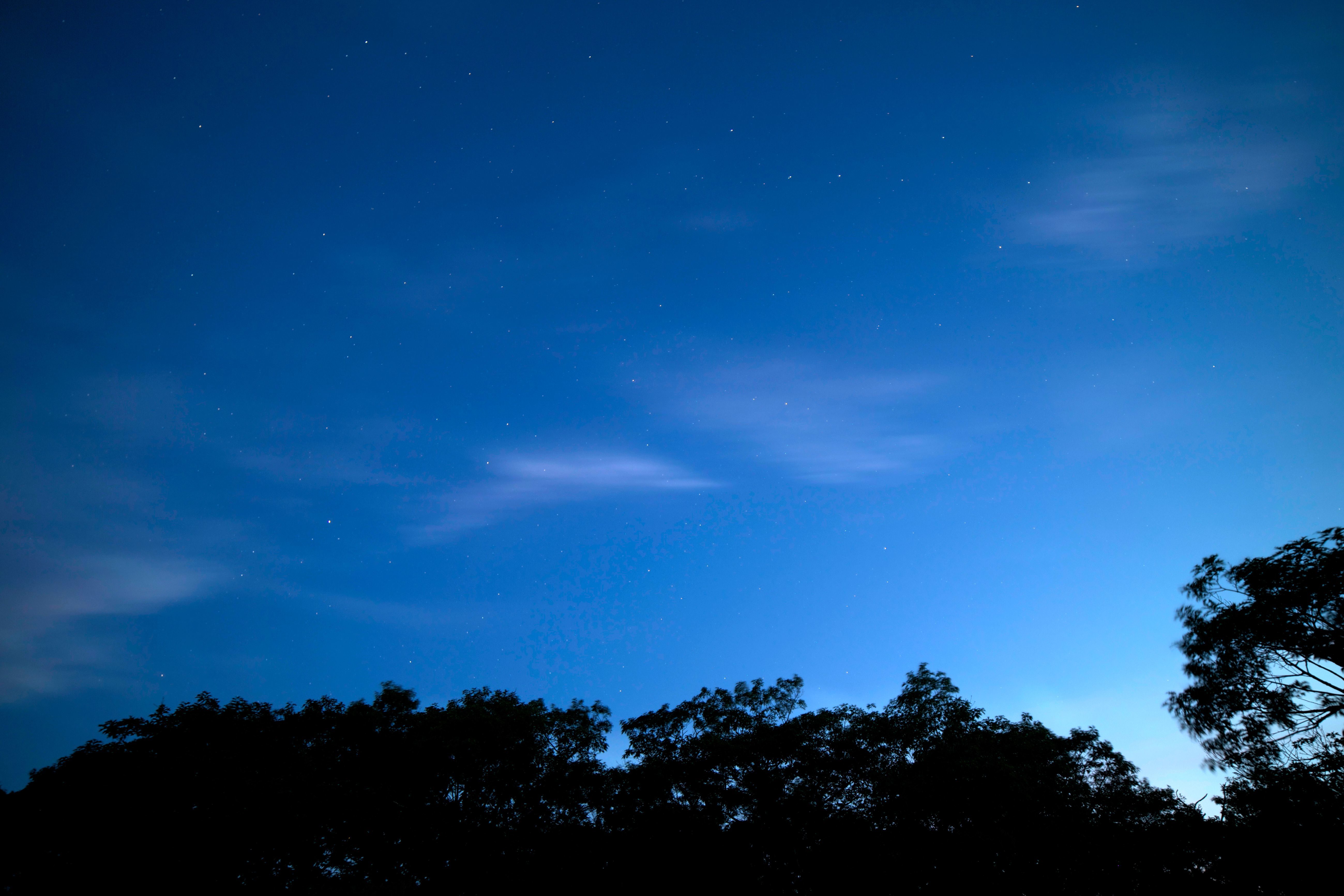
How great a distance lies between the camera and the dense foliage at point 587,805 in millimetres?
16422

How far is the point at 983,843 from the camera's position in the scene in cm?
1744

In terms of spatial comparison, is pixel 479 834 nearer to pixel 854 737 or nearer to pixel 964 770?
pixel 854 737

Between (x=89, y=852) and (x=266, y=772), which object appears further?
(x=266, y=772)

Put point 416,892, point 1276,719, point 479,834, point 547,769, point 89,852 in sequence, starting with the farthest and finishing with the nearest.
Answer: point 547,769, point 479,834, point 416,892, point 89,852, point 1276,719

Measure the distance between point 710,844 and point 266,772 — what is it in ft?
42.2

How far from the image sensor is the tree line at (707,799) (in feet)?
43.2

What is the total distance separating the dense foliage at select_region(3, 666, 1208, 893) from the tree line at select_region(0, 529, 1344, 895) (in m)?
0.06

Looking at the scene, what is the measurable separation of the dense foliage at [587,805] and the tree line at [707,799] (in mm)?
59

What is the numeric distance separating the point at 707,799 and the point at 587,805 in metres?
3.84

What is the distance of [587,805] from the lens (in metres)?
21.3

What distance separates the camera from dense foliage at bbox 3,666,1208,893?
1642 cm

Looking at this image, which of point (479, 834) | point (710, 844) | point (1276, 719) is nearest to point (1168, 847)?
point (1276, 719)

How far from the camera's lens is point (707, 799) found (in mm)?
20984

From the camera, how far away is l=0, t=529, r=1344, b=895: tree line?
13180 millimetres
